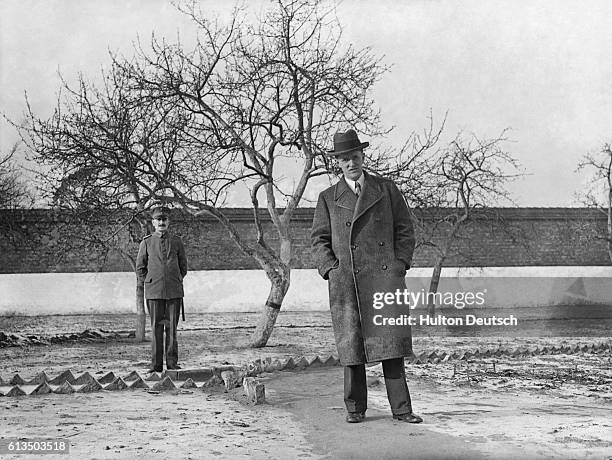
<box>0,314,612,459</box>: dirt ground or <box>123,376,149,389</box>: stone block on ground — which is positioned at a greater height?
<box>123,376,149,389</box>: stone block on ground

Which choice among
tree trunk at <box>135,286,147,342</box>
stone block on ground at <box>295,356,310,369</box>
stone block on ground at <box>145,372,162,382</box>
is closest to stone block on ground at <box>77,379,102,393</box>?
stone block on ground at <box>145,372,162,382</box>

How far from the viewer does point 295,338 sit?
15.7m

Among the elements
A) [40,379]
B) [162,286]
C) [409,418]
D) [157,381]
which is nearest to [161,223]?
[162,286]

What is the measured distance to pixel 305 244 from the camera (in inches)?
888

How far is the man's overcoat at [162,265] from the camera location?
967cm

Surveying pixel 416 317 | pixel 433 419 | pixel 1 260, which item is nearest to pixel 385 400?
pixel 433 419

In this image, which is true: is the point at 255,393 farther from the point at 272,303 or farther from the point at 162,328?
the point at 272,303

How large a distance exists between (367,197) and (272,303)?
6.80 m

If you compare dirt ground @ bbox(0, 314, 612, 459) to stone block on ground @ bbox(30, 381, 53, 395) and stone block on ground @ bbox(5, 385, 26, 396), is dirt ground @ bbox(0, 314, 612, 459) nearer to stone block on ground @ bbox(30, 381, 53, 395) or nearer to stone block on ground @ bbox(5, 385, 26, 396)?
stone block on ground @ bbox(5, 385, 26, 396)

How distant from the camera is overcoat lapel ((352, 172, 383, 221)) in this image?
5.71 metres

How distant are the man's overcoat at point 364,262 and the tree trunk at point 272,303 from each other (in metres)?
6.33

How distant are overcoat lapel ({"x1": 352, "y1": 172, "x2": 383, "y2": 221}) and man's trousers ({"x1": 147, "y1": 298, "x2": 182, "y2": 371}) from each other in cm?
458

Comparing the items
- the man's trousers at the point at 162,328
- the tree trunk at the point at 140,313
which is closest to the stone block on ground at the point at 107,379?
the man's trousers at the point at 162,328

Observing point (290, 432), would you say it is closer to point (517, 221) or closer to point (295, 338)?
point (295, 338)
